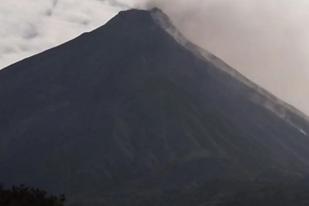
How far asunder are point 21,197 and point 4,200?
1645 mm

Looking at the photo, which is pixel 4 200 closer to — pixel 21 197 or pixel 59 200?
pixel 21 197

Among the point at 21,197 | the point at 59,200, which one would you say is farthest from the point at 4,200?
the point at 59,200

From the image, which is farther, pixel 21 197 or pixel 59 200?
pixel 59 200

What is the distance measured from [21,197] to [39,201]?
136 centimetres

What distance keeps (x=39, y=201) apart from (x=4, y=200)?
113 inches

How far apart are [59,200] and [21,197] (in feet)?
17.4

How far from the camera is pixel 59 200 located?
66938mm

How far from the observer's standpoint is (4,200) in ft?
200

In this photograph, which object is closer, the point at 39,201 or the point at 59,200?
the point at 39,201

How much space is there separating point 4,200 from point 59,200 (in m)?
6.91

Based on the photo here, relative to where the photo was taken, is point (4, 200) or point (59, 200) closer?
point (4, 200)

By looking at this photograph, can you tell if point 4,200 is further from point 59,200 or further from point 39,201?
point 59,200
